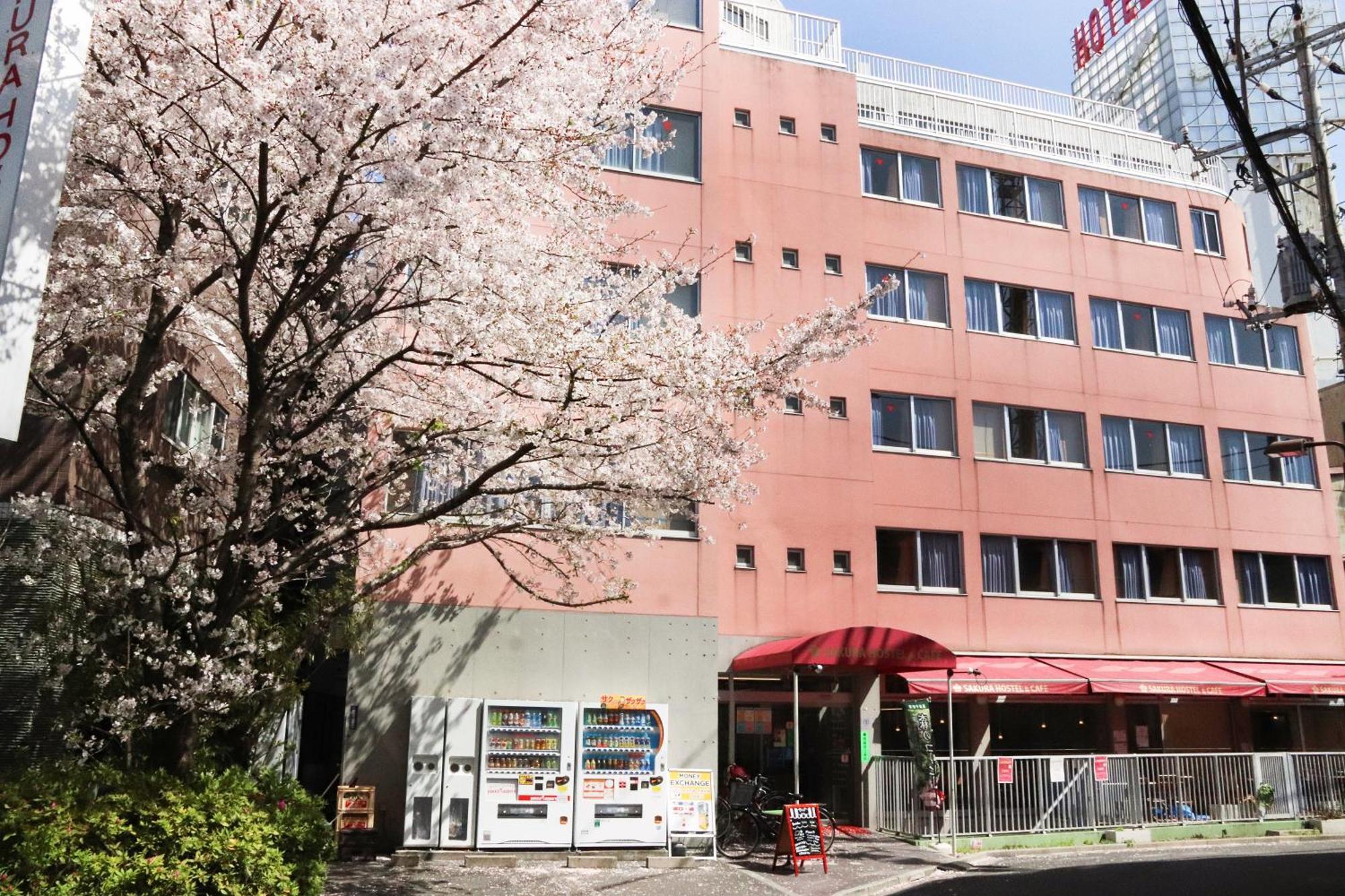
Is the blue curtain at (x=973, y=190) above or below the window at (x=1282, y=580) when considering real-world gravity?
above

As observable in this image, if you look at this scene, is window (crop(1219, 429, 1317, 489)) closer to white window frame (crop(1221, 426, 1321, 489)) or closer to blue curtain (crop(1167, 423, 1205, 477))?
white window frame (crop(1221, 426, 1321, 489))

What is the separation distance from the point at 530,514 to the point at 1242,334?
20825 millimetres

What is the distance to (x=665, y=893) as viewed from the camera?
474 inches

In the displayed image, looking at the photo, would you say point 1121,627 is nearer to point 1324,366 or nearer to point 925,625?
point 925,625

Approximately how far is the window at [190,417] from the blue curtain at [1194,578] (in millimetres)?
19777

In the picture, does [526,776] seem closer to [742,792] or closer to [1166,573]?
[742,792]

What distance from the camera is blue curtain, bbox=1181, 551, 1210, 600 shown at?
890 inches

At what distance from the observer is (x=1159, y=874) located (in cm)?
1416

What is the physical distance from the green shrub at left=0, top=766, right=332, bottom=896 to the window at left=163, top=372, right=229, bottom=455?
5.67m

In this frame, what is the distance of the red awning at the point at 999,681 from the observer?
18172mm

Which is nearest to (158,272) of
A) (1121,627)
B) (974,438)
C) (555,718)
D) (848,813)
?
(555,718)

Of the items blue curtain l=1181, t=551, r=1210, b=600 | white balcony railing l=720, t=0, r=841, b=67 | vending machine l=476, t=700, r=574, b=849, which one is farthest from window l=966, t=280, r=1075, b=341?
vending machine l=476, t=700, r=574, b=849

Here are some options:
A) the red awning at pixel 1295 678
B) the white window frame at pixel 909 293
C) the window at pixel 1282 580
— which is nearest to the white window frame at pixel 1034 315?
the white window frame at pixel 909 293

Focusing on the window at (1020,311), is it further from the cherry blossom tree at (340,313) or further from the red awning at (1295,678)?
the cherry blossom tree at (340,313)
